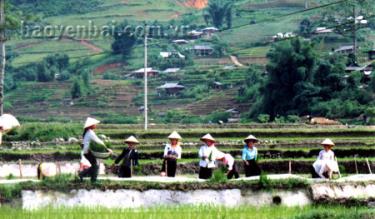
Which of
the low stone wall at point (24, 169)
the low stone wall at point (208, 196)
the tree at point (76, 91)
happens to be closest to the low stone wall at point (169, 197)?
the low stone wall at point (208, 196)

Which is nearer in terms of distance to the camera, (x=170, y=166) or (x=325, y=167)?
(x=325, y=167)

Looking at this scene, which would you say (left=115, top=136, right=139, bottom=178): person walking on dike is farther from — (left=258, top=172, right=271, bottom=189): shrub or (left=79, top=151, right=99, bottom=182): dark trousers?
(left=258, top=172, right=271, bottom=189): shrub

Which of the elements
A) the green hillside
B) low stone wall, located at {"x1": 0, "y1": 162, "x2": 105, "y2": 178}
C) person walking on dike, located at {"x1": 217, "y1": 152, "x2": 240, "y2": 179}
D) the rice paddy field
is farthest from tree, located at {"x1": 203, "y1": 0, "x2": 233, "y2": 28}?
the rice paddy field

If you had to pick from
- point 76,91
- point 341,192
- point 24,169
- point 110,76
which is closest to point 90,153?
point 341,192

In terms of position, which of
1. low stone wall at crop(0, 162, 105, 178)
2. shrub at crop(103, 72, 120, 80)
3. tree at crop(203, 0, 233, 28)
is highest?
tree at crop(203, 0, 233, 28)

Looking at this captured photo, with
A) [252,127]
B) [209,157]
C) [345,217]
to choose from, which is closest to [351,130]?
[252,127]

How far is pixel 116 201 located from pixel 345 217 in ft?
16.2

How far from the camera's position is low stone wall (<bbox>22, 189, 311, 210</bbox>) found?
→ 18531mm

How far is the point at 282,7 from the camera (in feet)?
385

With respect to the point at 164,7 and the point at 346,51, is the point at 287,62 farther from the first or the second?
the point at 164,7

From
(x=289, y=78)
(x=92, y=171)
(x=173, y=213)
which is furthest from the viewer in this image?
(x=289, y=78)

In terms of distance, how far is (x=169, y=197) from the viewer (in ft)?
62.0

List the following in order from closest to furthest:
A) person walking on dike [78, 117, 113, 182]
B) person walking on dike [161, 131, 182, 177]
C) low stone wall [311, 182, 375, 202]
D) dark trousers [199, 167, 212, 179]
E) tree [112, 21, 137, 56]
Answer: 1. low stone wall [311, 182, 375, 202]
2. person walking on dike [78, 117, 113, 182]
3. dark trousers [199, 167, 212, 179]
4. person walking on dike [161, 131, 182, 177]
5. tree [112, 21, 137, 56]

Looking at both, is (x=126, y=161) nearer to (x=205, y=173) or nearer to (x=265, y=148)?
(x=205, y=173)
